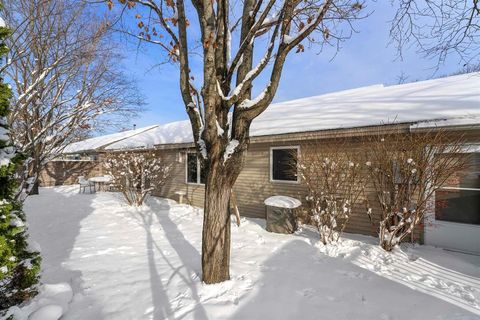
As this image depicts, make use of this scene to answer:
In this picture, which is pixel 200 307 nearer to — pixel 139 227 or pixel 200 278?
pixel 200 278

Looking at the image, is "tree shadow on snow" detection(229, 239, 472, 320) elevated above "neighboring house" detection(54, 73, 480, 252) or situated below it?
below

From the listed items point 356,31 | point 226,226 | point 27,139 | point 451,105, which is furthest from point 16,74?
point 451,105

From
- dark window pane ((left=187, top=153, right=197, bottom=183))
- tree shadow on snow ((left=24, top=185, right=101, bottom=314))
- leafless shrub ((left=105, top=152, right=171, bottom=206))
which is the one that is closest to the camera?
tree shadow on snow ((left=24, top=185, right=101, bottom=314))

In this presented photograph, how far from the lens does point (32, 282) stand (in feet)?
9.00

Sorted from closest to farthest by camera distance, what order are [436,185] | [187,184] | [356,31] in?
[356,31] < [436,185] < [187,184]

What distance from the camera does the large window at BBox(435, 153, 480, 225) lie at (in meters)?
5.22

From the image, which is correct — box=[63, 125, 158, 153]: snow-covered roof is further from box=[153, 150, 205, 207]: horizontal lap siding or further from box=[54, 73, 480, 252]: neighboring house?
box=[54, 73, 480, 252]: neighboring house

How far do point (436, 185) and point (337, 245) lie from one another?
2.19 metres

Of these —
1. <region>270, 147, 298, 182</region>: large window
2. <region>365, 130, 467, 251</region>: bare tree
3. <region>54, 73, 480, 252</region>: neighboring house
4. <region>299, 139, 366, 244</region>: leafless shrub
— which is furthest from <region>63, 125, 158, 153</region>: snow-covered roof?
<region>365, 130, 467, 251</region>: bare tree

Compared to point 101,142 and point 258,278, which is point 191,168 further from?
point 101,142

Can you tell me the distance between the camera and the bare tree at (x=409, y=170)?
15.7ft

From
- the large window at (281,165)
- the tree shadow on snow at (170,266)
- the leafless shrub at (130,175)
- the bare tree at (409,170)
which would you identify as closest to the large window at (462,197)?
the bare tree at (409,170)

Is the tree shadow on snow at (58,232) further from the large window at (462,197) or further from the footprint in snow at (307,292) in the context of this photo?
the large window at (462,197)

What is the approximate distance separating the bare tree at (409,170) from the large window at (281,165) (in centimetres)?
258
